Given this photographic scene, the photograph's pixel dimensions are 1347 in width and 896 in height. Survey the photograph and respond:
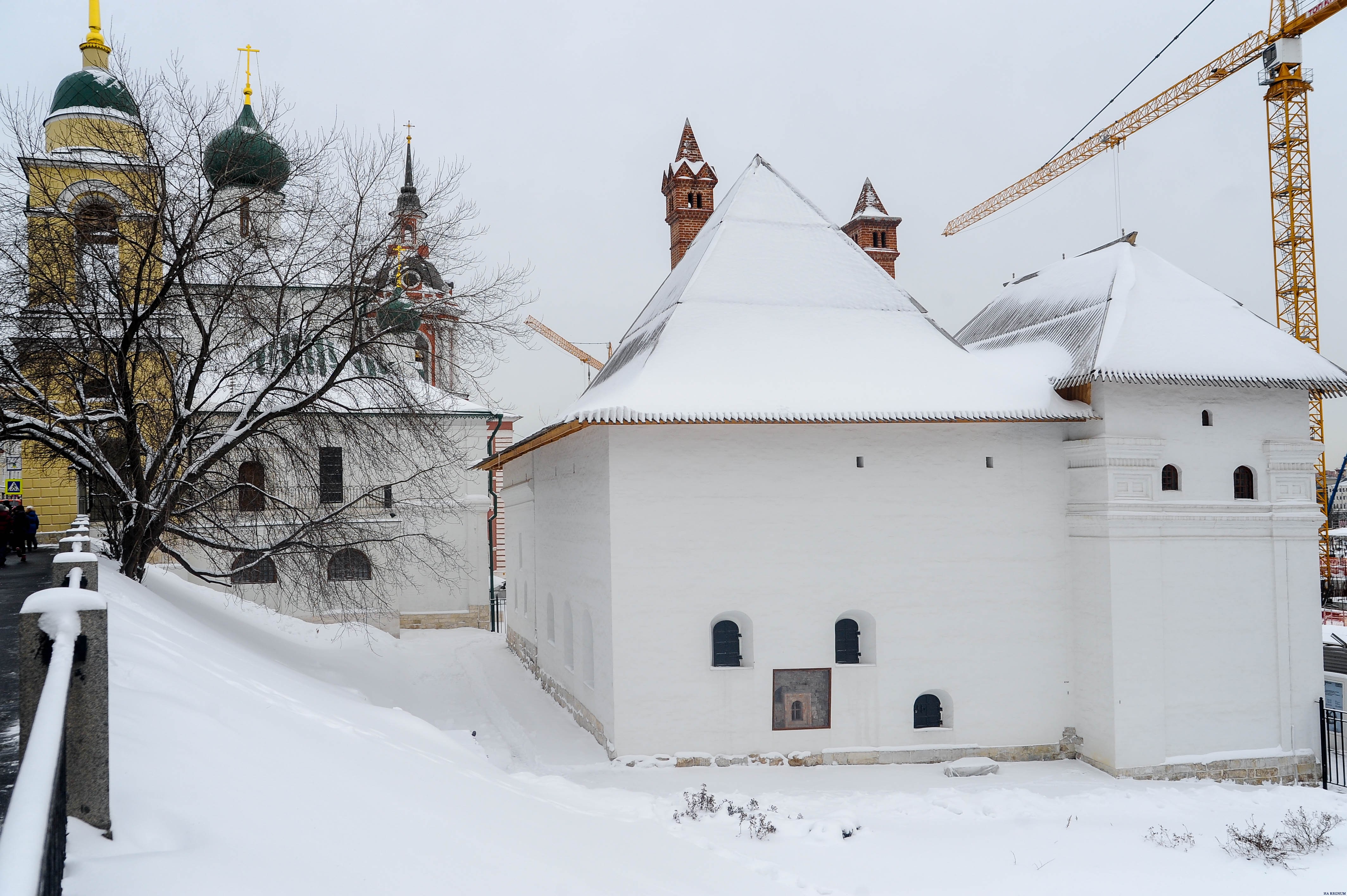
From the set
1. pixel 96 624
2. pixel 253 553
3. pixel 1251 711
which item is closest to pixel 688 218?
pixel 253 553

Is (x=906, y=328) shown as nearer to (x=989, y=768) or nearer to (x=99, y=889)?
(x=989, y=768)

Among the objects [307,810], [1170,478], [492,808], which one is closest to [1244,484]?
[1170,478]

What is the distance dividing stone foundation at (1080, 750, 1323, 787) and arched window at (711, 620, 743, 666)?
5666 mm

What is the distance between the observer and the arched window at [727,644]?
48.3ft

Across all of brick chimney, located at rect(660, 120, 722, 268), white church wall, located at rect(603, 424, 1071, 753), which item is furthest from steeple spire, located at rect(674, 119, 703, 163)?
white church wall, located at rect(603, 424, 1071, 753)

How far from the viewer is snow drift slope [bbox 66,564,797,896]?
439 cm

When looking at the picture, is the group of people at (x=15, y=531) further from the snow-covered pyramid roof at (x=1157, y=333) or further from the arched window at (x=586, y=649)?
the snow-covered pyramid roof at (x=1157, y=333)

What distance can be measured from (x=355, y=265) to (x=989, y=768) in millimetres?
11847

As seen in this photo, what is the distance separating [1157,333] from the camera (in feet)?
49.4

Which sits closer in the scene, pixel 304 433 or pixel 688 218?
pixel 304 433

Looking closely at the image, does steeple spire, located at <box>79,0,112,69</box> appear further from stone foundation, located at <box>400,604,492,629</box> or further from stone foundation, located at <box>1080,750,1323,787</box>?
stone foundation, located at <box>1080,750,1323,787</box>

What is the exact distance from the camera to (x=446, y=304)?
14.4 m

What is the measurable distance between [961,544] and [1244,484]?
189 inches

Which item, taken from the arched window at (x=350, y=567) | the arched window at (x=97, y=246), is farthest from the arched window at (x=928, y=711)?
the arched window at (x=350, y=567)
